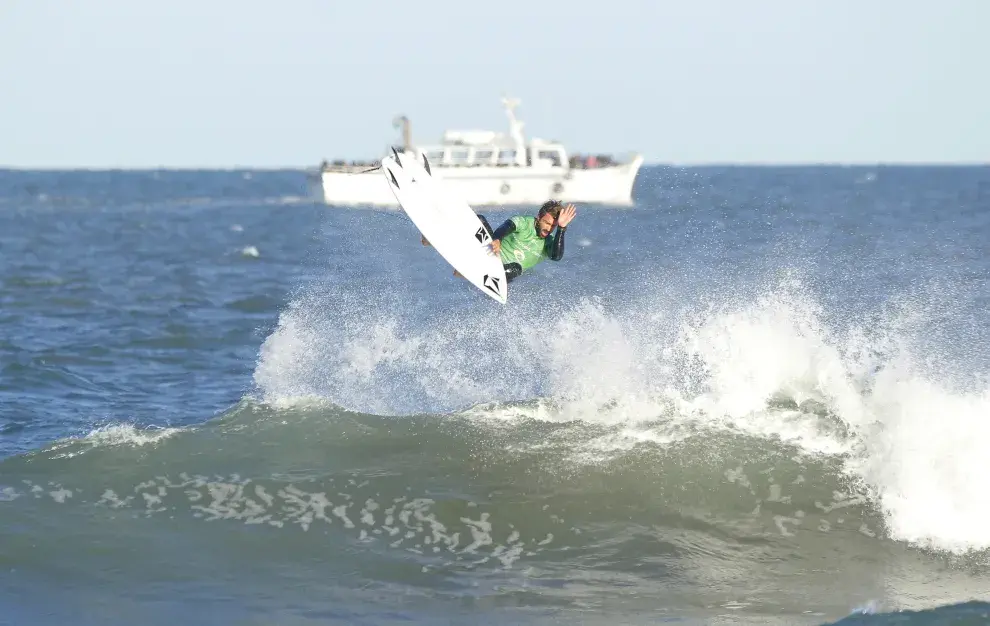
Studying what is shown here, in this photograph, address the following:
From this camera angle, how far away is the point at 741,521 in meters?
10.6

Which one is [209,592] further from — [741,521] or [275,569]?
[741,521]

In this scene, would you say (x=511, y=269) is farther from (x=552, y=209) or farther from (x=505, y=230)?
(x=552, y=209)

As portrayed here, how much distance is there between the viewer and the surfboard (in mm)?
12797

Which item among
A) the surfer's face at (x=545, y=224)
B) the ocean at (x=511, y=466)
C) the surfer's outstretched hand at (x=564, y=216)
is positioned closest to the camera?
the ocean at (x=511, y=466)

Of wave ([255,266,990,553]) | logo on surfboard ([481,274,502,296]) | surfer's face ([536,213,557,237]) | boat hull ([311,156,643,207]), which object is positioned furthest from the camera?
boat hull ([311,156,643,207])

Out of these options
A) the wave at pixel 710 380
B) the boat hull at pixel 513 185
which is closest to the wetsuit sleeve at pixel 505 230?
the wave at pixel 710 380

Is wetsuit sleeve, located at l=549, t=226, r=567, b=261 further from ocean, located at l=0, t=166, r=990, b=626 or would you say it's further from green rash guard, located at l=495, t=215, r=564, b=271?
ocean, located at l=0, t=166, r=990, b=626

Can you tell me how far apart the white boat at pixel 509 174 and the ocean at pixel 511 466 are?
1252 inches

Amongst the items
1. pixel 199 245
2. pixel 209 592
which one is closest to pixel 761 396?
pixel 209 592

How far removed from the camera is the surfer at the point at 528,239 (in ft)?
41.6

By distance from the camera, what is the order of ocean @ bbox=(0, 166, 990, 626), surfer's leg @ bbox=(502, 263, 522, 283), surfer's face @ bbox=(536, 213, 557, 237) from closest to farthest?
ocean @ bbox=(0, 166, 990, 626) → surfer's face @ bbox=(536, 213, 557, 237) → surfer's leg @ bbox=(502, 263, 522, 283)

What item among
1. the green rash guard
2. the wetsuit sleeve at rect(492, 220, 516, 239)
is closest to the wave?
the green rash guard

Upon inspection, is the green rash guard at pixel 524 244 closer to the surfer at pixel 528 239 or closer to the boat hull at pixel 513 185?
the surfer at pixel 528 239

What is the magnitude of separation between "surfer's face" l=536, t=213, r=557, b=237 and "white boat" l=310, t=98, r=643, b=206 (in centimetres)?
3879
